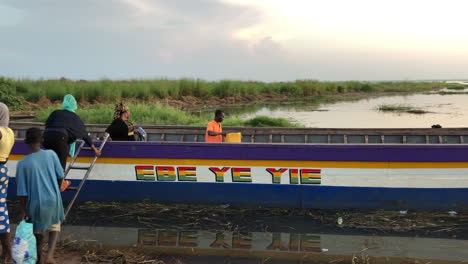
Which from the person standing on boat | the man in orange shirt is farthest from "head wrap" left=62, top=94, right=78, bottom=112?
the man in orange shirt

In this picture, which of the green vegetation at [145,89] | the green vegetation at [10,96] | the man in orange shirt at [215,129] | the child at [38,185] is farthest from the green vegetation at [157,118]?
the child at [38,185]

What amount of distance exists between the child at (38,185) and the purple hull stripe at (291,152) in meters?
2.98

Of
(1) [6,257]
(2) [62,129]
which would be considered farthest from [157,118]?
(1) [6,257]

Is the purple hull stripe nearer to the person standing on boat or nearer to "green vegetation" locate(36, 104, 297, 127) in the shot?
the person standing on boat

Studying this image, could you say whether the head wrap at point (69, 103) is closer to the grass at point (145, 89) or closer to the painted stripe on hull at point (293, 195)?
the painted stripe on hull at point (293, 195)

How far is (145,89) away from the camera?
32250mm

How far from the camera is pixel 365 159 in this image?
7184mm

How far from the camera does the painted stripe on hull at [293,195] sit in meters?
7.25

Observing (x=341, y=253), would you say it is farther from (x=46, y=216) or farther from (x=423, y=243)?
(x=46, y=216)

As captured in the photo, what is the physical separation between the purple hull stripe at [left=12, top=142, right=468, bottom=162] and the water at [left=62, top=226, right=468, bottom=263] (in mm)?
1402

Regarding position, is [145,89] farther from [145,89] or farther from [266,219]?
[266,219]

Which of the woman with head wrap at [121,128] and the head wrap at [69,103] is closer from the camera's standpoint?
the head wrap at [69,103]

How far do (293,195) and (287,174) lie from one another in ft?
1.29

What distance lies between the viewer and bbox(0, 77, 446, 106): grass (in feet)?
95.2
